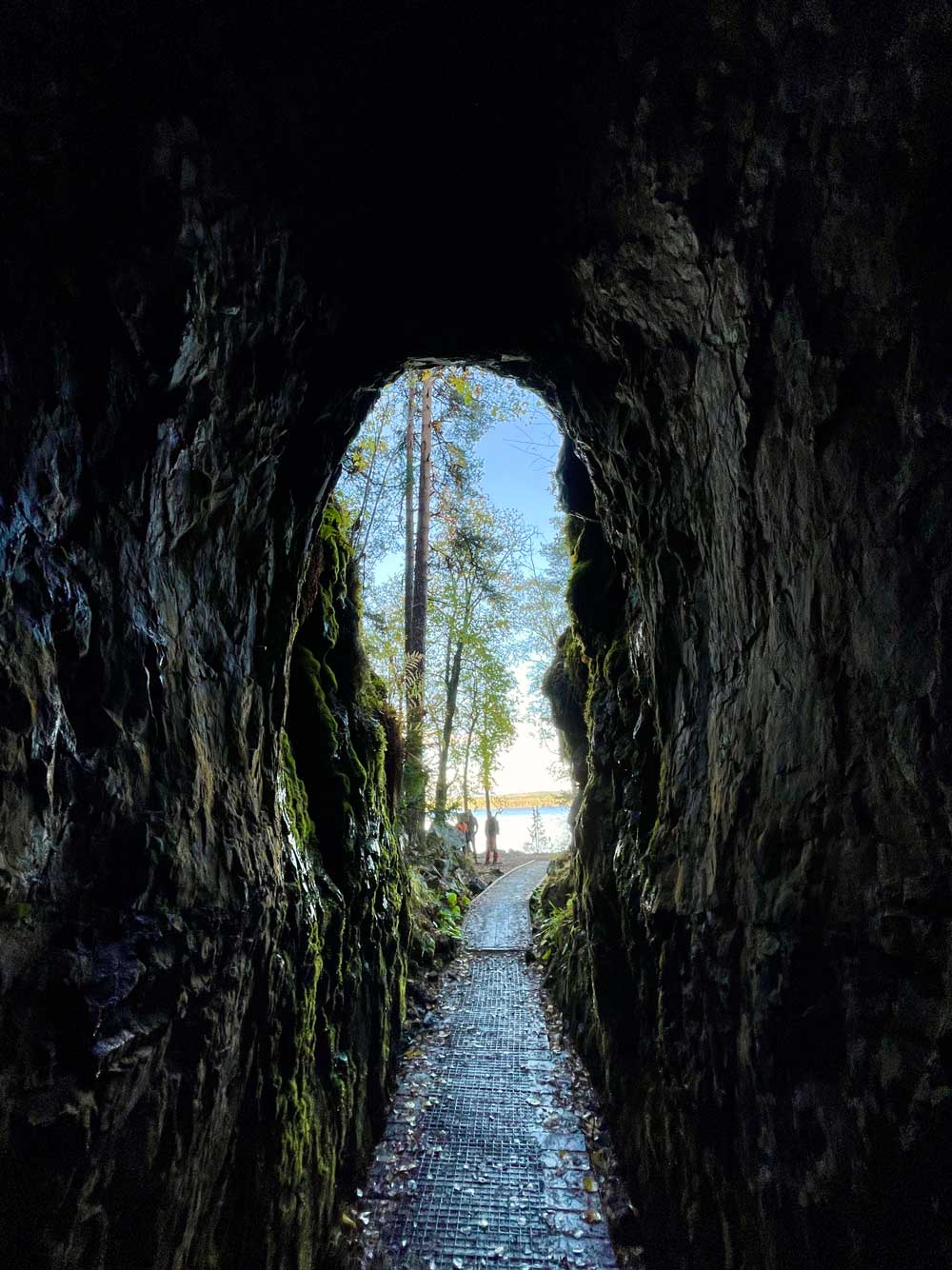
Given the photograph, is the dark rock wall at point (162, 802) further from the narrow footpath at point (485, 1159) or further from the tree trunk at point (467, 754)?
the tree trunk at point (467, 754)

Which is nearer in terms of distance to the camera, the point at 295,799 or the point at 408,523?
the point at 295,799

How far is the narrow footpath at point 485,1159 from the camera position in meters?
5.13

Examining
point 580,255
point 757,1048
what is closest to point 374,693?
point 580,255

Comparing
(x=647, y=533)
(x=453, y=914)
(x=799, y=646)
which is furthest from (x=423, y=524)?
(x=799, y=646)

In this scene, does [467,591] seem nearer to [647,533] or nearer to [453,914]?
[453,914]

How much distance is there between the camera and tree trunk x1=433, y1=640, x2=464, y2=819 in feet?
56.5

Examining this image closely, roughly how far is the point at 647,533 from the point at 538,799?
2586 centimetres

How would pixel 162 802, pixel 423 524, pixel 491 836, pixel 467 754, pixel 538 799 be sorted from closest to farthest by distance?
pixel 162 802, pixel 423 524, pixel 467 754, pixel 491 836, pixel 538 799

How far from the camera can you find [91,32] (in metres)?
2.74

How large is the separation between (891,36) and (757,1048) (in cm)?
417

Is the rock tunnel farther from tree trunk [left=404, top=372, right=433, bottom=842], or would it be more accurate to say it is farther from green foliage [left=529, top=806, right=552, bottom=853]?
green foliage [left=529, top=806, right=552, bottom=853]

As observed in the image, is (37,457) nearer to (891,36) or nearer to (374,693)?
(891,36)

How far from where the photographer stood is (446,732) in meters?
18.2

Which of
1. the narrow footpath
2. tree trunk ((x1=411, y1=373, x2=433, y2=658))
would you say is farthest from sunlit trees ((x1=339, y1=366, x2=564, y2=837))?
the narrow footpath
